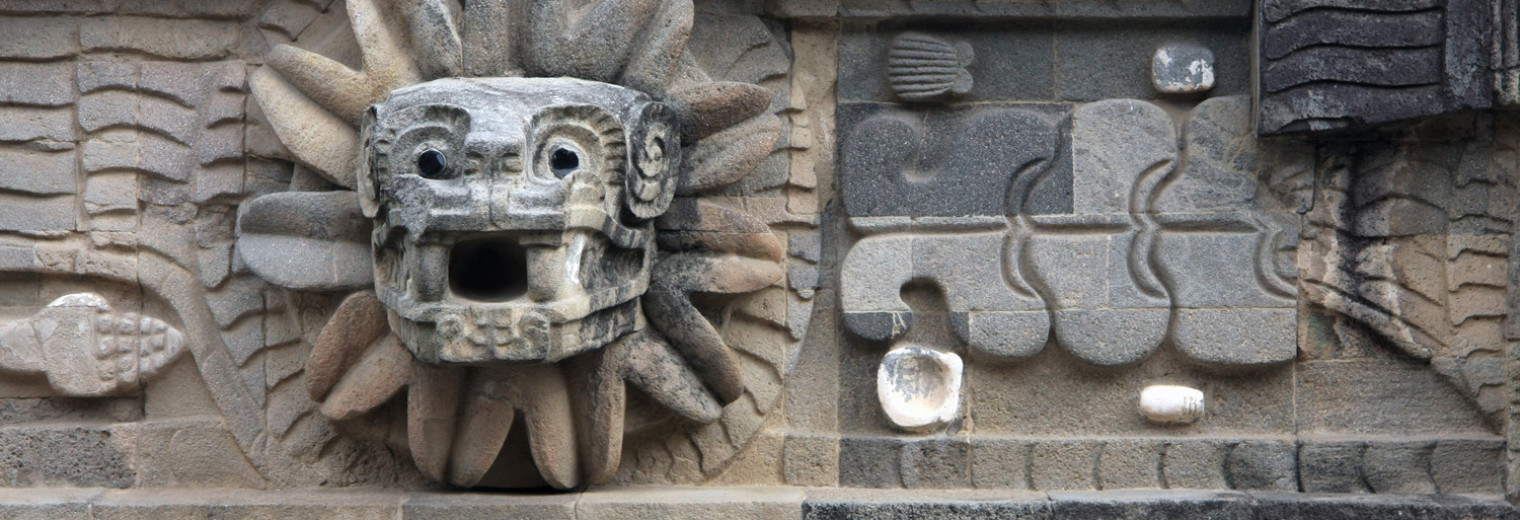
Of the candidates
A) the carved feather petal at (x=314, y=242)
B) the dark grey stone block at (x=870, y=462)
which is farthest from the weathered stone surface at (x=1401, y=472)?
the carved feather petal at (x=314, y=242)

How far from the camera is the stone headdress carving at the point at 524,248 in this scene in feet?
13.1

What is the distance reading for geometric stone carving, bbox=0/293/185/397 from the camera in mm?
4488

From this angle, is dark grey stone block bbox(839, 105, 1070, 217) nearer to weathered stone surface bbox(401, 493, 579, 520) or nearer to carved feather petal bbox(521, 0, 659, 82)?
carved feather petal bbox(521, 0, 659, 82)

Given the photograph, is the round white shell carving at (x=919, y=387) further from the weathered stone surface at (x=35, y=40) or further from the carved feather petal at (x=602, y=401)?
the weathered stone surface at (x=35, y=40)

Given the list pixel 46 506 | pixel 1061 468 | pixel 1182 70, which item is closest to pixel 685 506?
pixel 1061 468

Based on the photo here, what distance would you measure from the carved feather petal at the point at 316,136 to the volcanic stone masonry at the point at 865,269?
10 millimetres

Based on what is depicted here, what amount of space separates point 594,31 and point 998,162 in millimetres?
1171

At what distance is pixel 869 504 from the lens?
4.36 m

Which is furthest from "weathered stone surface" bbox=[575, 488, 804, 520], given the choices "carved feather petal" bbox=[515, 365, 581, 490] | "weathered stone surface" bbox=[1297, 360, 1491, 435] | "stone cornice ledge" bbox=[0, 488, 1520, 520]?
"weathered stone surface" bbox=[1297, 360, 1491, 435]

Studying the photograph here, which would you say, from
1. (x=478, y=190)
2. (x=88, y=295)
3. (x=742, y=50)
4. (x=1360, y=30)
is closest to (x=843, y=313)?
(x=742, y=50)

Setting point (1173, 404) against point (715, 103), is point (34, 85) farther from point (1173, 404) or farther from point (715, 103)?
point (1173, 404)

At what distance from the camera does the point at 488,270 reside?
4.10 metres

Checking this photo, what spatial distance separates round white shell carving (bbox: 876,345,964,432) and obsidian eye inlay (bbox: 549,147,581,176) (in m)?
1.08

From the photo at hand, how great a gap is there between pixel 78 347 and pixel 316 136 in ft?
2.97
